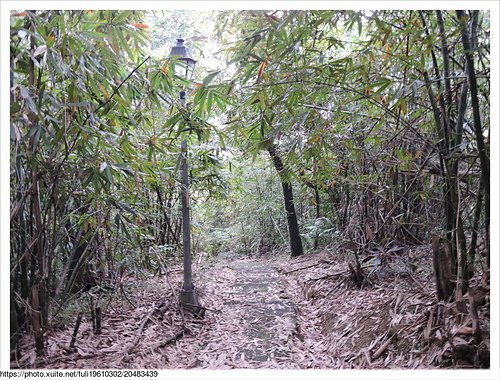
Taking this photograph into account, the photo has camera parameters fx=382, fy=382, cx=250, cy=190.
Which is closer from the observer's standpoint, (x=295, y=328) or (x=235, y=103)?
(x=235, y=103)

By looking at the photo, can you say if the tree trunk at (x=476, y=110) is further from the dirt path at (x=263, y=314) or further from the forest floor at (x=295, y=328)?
the dirt path at (x=263, y=314)

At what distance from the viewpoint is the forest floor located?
177cm

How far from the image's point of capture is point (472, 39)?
1.66 m

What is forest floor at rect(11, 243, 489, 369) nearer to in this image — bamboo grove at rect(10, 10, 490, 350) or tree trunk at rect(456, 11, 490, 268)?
bamboo grove at rect(10, 10, 490, 350)

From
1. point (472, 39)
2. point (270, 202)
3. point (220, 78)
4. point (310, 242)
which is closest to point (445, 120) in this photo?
point (472, 39)

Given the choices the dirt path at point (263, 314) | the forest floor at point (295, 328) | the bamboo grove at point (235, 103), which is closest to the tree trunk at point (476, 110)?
the bamboo grove at point (235, 103)

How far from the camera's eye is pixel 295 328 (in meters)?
2.85

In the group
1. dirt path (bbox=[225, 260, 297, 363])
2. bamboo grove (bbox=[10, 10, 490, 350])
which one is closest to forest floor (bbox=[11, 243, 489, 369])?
dirt path (bbox=[225, 260, 297, 363])

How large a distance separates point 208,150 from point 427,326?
7.05 feet

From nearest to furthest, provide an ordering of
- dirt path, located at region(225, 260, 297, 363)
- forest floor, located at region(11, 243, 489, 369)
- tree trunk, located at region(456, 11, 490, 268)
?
tree trunk, located at region(456, 11, 490, 268)
forest floor, located at region(11, 243, 489, 369)
dirt path, located at region(225, 260, 297, 363)

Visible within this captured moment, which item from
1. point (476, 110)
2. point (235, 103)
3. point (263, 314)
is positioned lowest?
point (263, 314)

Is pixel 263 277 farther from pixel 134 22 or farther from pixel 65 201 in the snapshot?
pixel 134 22

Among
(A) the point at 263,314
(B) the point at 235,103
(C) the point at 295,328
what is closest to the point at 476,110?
(B) the point at 235,103

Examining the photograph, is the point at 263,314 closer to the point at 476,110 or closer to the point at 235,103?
the point at 235,103
